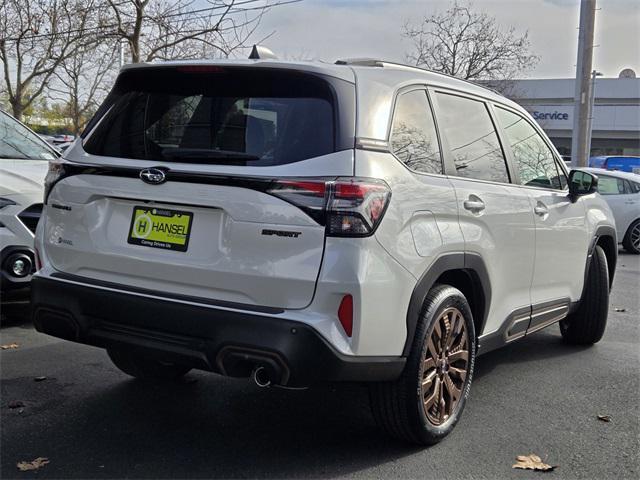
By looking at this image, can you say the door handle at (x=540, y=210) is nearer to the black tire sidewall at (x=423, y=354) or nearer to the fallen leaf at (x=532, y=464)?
the black tire sidewall at (x=423, y=354)

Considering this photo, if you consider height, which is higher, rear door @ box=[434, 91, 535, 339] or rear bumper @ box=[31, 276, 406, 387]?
rear door @ box=[434, 91, 535, 339]

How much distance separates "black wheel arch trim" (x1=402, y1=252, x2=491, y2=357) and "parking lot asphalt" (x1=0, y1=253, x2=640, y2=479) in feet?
2.06

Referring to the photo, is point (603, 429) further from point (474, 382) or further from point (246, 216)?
point (246, 216)

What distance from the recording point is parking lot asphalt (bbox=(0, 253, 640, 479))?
3346 mm

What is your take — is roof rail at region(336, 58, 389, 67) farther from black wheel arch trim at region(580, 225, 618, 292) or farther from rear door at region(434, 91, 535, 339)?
black wheel arch trim at region(580, 225, 618, 292)

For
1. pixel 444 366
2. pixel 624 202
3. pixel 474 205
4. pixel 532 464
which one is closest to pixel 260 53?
pixel 474 205

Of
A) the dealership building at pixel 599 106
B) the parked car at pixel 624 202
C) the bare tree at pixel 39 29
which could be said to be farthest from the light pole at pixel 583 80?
the dealership building at pixel 599 106

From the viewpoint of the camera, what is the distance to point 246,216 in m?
3.04

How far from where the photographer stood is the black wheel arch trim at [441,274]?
3273mm

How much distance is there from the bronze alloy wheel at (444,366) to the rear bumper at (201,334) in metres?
0.35

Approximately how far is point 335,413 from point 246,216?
159cm

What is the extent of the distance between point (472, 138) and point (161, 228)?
195 centimetres

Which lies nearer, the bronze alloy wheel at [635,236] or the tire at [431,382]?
the tire at [431,382]

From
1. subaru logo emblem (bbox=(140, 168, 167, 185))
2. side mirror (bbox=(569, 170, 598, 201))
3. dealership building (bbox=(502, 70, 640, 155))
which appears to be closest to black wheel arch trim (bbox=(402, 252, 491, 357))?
subaru logo emblem (bbox=(140, 168, 167, 185))
